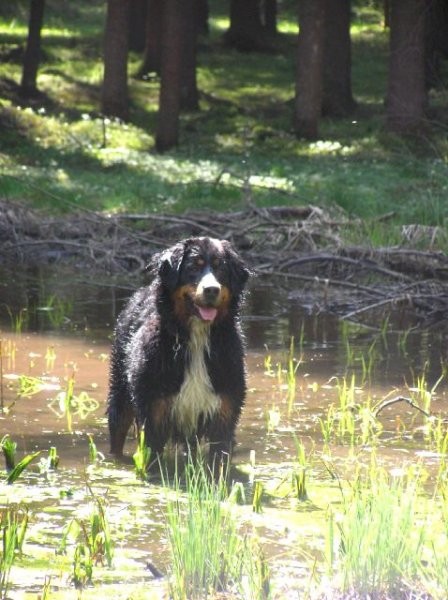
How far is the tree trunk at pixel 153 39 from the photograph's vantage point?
113 ft

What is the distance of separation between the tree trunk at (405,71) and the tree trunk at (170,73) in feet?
14.0

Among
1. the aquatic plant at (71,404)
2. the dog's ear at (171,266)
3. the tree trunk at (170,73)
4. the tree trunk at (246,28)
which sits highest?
the tree trunk at (246,28)

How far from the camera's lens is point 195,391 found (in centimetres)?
830

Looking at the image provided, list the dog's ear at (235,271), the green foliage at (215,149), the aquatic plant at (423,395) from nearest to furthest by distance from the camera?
the dog's ear at (235,271)
the aquatic plant at (423,395)
the green foliage at (215,149)

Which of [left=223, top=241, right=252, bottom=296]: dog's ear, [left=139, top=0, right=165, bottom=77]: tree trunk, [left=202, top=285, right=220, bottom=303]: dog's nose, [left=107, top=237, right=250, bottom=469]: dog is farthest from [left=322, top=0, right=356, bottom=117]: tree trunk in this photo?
[left=202, top=285, right=220, bottom=303]: dog's nose

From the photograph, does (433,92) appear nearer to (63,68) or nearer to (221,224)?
(63,68)

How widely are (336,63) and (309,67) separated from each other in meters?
4.99

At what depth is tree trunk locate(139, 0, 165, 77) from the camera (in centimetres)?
3431

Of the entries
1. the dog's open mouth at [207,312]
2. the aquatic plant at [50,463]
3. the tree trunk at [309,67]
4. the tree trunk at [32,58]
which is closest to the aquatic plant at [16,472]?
the aquatic plant at [50,463]

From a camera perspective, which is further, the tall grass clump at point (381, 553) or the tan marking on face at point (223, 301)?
the tan marking on face at point (223, 301)

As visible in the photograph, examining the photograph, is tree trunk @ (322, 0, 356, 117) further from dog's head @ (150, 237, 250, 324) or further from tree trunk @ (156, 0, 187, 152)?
dog's head @ (150, 237, 250, 324)

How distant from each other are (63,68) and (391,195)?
18.0m

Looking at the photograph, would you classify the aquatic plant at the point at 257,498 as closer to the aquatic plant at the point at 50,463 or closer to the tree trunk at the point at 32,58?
the aquatic plant at the point at 50,463

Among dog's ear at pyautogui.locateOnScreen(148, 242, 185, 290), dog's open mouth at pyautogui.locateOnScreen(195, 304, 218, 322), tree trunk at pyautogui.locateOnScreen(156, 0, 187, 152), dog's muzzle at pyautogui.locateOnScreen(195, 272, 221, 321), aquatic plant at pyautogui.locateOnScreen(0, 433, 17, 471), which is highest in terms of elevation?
tree trunk at pyautogui.locateOnScreen(156, 0, 187, 152)
